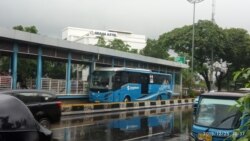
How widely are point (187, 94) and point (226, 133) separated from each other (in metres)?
38.6

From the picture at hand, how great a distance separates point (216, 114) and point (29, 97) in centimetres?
730

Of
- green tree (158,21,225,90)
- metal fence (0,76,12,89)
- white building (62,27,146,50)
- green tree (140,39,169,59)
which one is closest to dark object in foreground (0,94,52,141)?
metal fence (0,76,12,89)

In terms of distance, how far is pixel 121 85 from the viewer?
96.9 feet

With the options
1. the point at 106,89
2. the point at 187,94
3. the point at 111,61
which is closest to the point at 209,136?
the point at 106,89

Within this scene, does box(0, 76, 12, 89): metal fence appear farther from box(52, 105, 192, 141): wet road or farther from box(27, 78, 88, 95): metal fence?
box(52, 105, 192, 141): wet road

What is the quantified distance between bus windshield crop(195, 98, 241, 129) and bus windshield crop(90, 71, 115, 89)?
63.9 feet

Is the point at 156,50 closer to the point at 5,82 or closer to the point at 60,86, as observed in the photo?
the point at 60,86

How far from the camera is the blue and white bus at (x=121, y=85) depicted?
29.0 meters

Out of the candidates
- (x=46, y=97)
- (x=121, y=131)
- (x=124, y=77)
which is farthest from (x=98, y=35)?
(x=46, y=97)

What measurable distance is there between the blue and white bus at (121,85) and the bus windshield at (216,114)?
19431 mm

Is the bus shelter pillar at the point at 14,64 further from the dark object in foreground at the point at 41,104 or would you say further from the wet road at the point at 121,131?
the dark object in foreground at the point at 41,104

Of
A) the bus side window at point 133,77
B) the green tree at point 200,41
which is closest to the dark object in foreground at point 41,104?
the bus side window at point 133,77

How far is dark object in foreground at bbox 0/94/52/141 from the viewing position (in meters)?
4.54

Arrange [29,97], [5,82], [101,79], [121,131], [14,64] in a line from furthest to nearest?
[101,79], [5,82], [14,64], [121,131], [29,97]
